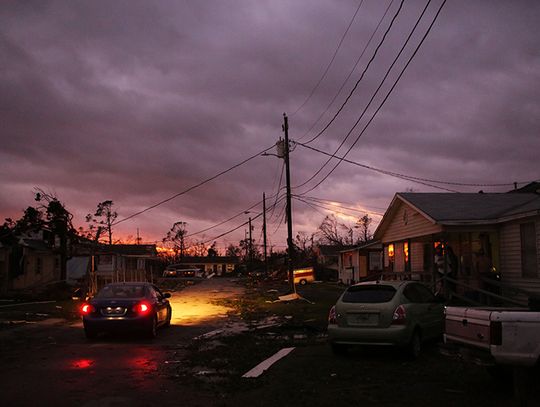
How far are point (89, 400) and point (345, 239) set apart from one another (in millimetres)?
84339

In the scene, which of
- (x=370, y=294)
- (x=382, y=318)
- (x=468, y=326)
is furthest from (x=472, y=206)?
(x=468, y=326)

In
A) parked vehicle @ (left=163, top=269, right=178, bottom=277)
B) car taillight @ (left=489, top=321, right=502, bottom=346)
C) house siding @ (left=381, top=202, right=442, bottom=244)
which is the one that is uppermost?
house siding @ (left=381, top=202, right=442, bottom=244)

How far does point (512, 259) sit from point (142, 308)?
1146cm

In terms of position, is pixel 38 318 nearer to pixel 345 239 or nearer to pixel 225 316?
pixel 225 316

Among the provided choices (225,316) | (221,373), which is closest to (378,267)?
(225,316)

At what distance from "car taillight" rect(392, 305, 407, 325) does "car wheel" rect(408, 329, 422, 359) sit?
17.2 inches

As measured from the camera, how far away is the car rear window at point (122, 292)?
47.6ft

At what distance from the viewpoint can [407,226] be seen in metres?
24.3

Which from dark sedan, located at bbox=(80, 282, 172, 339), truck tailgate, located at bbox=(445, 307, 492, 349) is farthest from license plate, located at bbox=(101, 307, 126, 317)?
truck tailgate, located at bbox=(445, 307, 492, 349)

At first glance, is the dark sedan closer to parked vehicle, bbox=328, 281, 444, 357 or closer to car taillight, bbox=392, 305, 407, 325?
parked vehicle, bbox=328, 281, 444, 357

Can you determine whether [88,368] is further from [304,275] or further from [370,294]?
[304,275]

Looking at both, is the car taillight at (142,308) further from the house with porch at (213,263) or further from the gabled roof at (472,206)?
the house with porch at (213,263)

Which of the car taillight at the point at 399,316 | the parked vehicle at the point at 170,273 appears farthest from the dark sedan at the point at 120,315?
the parked vehicle at the point at 170,273

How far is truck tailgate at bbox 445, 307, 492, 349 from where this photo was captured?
6848 millimetres
